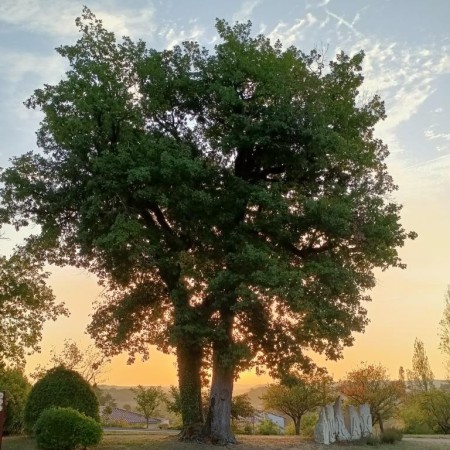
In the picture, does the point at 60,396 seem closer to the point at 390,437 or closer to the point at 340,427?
the point at 340,427

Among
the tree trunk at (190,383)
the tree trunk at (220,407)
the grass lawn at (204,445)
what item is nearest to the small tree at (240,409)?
the grass lawn at (204,445)

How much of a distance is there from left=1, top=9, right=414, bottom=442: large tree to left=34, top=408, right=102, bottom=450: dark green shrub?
171 inches

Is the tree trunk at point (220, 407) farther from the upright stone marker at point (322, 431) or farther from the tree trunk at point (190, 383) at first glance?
the upright stone marker at point (322, 431)

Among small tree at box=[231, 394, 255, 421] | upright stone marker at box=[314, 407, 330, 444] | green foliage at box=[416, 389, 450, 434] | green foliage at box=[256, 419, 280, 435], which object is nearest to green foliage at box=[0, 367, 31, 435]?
small tree at box=[231, 394, 255, 421]

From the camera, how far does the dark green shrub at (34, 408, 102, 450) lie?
17938 mm

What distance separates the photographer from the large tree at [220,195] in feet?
67.6

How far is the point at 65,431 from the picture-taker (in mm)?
18078

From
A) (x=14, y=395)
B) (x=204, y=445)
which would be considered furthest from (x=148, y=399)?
(x=204, y=445)

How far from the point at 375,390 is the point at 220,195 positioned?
2698cm

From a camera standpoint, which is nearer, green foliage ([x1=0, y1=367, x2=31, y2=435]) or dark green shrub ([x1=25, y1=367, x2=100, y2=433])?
dark green shrub ([x1=25, y1=367, x2=100, y2=433])

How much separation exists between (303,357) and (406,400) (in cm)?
2821

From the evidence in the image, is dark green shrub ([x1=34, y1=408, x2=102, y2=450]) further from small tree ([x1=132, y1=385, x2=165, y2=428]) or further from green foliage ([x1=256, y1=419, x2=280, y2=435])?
small tree ([x1=132, y1=385, x2=165, y2=428])

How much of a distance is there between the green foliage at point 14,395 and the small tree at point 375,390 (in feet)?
82.9

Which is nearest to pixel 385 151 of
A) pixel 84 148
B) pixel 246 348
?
pixel 246 348
